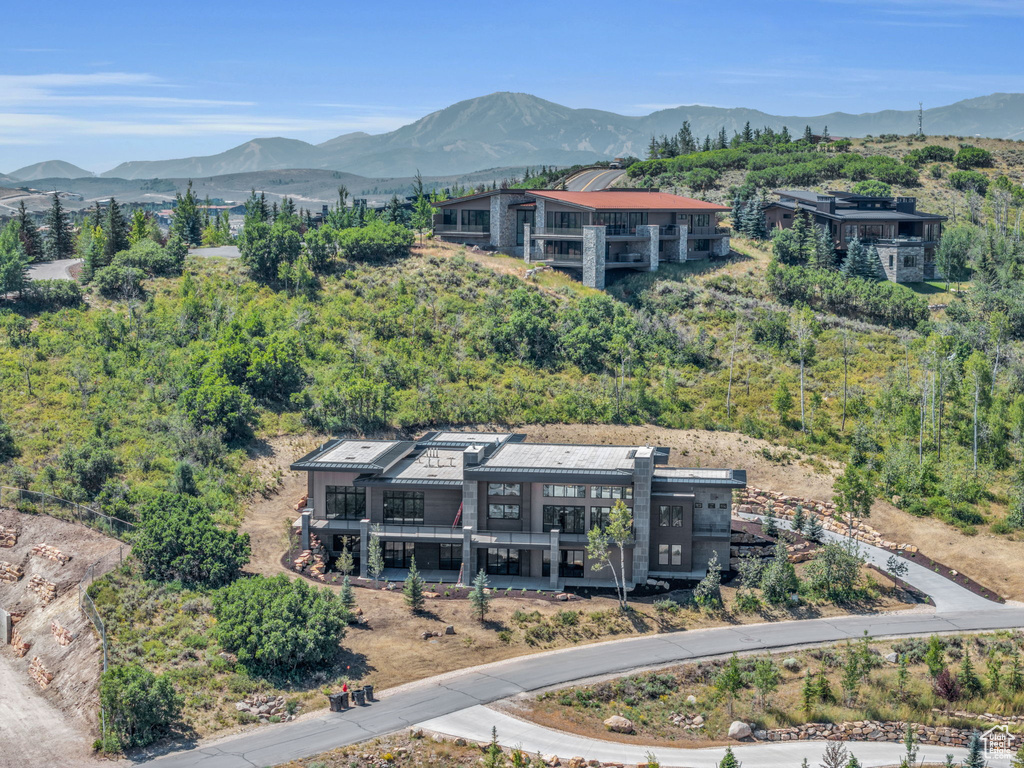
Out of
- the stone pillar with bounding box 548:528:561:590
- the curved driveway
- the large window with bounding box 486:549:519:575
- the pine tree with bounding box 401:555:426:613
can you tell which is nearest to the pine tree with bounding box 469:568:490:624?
the pine tree with bounding box 401:555:426:613

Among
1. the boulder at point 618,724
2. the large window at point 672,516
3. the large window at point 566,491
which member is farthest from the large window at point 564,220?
the boulder at point 618,724

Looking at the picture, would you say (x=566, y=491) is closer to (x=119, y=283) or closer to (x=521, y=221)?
(x=521, y=221)

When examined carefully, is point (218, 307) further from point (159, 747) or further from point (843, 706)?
point (843, 706)

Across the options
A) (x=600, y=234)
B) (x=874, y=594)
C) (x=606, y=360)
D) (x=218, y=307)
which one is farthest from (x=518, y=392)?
(x=874, y=594)

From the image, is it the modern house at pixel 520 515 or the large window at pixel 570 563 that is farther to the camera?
the large window at pixel 570 563

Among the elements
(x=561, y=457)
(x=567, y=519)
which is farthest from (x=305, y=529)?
(x=561, y=457)

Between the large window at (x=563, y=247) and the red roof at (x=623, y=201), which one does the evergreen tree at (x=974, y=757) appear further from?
the large window at (x=563, y=247)
